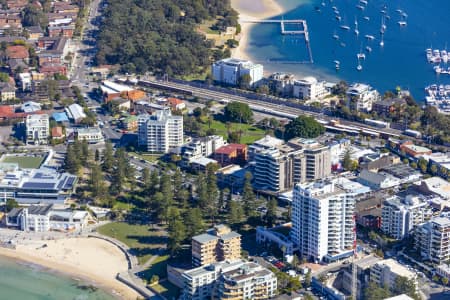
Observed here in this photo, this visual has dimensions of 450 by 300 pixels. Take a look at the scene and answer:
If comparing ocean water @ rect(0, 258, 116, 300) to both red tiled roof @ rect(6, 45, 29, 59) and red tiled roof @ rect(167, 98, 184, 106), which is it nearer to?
red tiled roof @ rect(167, 98, 184, 106)

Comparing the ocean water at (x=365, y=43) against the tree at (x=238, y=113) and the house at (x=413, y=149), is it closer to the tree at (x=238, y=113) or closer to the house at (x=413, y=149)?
the tree at (x=238, y=113)

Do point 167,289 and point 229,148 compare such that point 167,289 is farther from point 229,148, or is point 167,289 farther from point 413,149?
point 413,149

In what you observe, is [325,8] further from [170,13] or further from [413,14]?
[170,13]

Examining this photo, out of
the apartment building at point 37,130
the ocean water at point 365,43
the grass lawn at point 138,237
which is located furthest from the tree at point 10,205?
the ocean water at point 365,43

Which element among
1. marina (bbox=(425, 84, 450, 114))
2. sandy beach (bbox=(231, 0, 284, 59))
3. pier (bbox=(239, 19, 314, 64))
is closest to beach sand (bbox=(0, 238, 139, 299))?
marina (bbox=(425, 84, 450, 114))

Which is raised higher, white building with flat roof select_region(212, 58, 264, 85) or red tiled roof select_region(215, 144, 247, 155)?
white building with flat roof select_region(212, 58, 264, 85)
